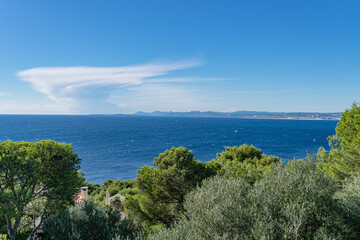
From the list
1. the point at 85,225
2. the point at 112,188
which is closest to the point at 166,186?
the point at 85,225

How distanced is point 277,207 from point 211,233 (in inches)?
125

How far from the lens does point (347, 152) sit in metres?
18.9

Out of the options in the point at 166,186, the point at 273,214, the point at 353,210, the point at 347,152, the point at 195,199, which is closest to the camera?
the point at 273,214

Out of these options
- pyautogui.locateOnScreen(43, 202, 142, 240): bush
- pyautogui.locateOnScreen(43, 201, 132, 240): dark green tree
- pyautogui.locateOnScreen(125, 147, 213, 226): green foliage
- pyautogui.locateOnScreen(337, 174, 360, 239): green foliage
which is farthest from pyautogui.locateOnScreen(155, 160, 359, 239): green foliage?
pyautogui.locateOnScreen(125, 147, 213, 226): green foliage

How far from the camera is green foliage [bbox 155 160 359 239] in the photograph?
27.3 ft

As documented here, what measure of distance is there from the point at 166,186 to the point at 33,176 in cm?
919

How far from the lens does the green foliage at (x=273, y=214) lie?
8326mm

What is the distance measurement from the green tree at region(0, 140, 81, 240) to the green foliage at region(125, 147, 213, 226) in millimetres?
5217

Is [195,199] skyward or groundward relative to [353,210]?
skyward

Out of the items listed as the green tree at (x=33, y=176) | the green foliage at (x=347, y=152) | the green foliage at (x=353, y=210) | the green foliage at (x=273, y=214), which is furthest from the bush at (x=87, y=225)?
the green foliage at (x=347, y=152)

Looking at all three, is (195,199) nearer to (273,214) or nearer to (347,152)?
(273,214)

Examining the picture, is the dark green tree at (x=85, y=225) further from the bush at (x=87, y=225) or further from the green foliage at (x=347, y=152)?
the green foliage at (x=347, y=152)

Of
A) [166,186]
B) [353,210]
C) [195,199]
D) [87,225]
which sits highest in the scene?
[195,199]

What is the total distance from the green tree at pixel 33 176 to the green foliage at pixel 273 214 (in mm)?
9498
